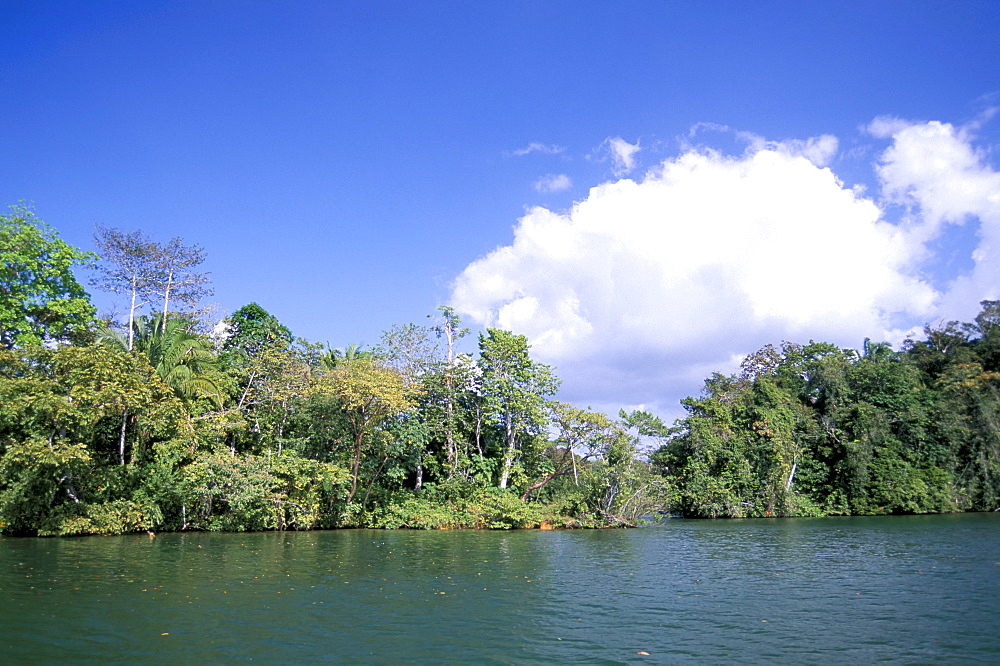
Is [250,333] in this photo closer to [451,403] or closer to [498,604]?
[451,403]

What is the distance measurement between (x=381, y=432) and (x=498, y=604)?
20.8 meters

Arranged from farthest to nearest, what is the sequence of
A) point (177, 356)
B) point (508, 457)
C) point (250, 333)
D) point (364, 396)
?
point (250, 333) → point (508, 457) → point (177, 356) → point (364, 396)

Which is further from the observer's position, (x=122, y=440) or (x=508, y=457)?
(x=508, y=457)

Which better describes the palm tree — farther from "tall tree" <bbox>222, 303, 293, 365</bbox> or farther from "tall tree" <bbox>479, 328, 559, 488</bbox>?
"tall tree" <bbox>479, 328, 559, 488</bbox>

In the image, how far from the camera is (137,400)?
2622 centimetres

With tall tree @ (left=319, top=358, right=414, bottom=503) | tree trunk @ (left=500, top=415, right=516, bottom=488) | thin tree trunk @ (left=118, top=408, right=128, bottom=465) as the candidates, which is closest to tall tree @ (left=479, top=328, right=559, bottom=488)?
tree trunk @ (left=500, top=415, right=516, bottom=488)

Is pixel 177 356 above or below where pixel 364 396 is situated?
above

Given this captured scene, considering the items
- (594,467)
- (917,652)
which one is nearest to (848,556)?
(917,652)

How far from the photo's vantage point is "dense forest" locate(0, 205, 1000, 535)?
86.1ft

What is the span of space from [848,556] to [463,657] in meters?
15.5

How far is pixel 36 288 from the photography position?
31.4m

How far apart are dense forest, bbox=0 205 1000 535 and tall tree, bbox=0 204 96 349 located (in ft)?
0.34

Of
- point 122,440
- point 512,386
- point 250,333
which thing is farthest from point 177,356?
point 512,386

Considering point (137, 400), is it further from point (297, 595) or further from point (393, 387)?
point (297, 595)
